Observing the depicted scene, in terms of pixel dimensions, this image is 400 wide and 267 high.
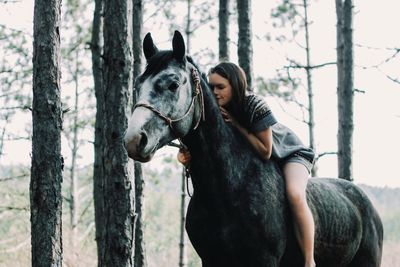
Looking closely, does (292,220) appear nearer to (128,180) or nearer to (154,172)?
(128,180)

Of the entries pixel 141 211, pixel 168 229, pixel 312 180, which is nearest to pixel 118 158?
pixel 312 180

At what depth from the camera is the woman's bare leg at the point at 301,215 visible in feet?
15.2

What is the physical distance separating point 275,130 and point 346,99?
23.6 feet

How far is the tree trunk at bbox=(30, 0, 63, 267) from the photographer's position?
6.69 m

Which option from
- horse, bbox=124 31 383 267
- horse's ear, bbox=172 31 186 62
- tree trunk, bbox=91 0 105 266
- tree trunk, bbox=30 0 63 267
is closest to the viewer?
horse, bbox=124 31 383 267

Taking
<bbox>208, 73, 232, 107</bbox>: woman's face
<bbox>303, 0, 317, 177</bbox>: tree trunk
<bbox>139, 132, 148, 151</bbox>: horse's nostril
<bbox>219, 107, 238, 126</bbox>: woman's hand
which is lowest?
<bbox>139, 132, 148, 151</bbox>: horse's nostril

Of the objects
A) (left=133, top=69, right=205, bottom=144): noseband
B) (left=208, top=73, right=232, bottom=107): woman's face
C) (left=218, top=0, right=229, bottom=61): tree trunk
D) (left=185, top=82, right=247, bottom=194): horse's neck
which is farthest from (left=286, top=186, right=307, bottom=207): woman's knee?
(left=218, top=0, right=229, bottom=61): tree trunk

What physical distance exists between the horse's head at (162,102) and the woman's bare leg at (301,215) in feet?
3.28

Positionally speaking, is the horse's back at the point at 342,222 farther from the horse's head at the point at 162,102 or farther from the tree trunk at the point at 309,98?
the tree trunk at the point at 309,98

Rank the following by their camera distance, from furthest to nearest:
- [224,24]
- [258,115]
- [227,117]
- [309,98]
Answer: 1. [309,98]
2. [224,24]
3. [227,117]
4. [258,115]

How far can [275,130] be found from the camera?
5.14 meters

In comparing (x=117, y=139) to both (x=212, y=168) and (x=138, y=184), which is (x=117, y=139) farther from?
(x=138, y=184)

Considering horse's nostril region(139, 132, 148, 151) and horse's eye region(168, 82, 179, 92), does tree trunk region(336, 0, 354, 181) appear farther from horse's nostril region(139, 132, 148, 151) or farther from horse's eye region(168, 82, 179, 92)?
horse's nostril region(139, 132, 148, 151)

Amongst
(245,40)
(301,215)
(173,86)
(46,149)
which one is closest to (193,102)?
(173,86)
